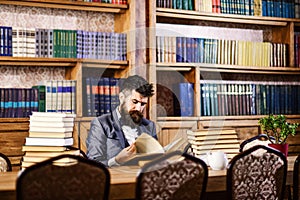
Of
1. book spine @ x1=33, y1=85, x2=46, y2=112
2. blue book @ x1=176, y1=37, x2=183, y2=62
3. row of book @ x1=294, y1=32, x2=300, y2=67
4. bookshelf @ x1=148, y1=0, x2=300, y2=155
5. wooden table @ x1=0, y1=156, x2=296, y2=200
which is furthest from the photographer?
row of book @ x1=294, y1=32, x2=300, y2=67

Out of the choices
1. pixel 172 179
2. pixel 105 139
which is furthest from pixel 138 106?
pixel 172 179

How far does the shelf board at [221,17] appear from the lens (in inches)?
186

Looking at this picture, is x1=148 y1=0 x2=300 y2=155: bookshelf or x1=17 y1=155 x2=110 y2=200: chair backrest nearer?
x1=17 y1=155 x2=110 y2=200: chair backrest

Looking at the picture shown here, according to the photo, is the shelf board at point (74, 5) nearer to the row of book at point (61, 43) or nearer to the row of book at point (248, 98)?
the row of book at point (61, 43)

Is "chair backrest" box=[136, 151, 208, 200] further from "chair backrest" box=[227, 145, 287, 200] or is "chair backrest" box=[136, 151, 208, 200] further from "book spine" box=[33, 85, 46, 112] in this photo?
"book spine" box=[33, 85, 46, 112]

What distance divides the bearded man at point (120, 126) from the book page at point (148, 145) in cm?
31

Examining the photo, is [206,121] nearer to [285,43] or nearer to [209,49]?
[209,49]

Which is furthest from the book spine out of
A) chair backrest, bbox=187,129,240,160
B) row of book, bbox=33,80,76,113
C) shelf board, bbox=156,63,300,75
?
chair backrest, bbox=187,129,240,160

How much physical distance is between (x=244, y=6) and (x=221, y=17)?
0.93 ft

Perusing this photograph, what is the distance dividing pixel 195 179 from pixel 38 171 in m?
0.74

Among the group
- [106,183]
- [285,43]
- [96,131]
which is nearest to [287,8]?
[285,43]

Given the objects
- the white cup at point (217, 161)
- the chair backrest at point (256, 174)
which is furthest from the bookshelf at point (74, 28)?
the chair backrest at point (256, 174)

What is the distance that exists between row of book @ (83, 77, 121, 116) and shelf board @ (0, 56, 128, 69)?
130 mm

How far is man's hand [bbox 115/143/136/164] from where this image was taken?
128 inches
